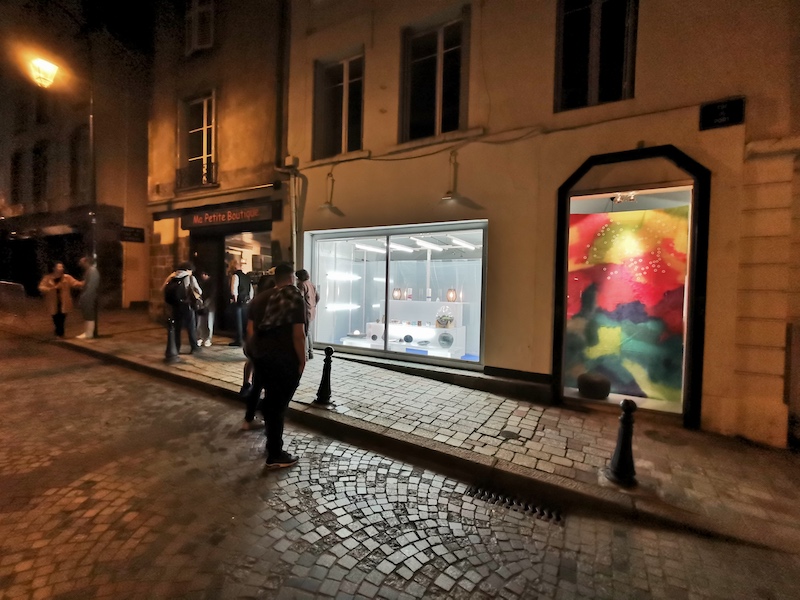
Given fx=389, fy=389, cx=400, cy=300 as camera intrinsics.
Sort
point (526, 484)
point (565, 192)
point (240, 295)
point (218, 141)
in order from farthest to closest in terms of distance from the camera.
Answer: point (218, 141) < point (240, 295) < point (565, 192) < point (526, 484)

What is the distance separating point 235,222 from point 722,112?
9831 millimetres

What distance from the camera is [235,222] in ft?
33.1

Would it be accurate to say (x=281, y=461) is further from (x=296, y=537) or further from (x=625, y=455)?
(x=625, y=455)

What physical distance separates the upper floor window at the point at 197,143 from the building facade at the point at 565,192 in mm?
3392

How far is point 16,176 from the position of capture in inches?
677

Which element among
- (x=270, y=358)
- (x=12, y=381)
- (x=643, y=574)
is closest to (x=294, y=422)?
(x=270, y=358)

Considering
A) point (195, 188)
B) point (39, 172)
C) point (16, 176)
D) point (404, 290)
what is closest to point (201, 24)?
point (195, 188)

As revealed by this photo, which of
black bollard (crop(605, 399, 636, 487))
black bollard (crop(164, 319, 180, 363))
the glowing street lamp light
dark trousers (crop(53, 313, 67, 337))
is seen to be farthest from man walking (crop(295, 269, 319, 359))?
the glowing street lamp light

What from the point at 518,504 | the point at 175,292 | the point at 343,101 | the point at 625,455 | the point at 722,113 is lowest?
the point at 518,504

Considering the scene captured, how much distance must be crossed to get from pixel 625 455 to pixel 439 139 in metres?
5.73

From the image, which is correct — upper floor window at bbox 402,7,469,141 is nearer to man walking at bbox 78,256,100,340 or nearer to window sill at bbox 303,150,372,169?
window sill at bbox 303,150,372,169

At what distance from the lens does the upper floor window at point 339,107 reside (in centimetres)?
870

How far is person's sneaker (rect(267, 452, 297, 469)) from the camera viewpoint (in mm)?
3920

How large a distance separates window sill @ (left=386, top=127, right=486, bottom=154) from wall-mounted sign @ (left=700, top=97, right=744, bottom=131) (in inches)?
120
